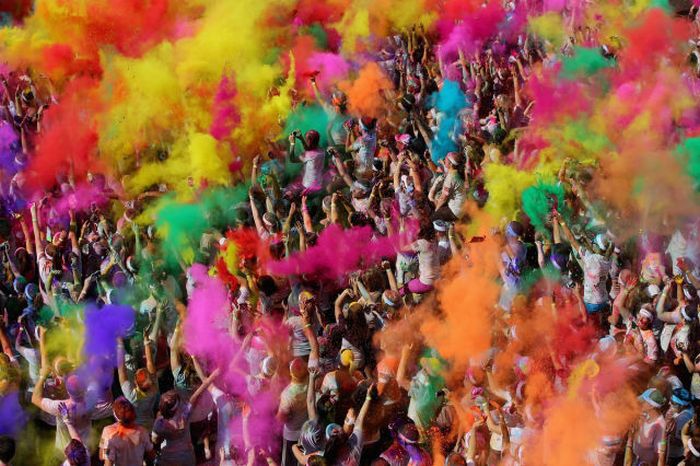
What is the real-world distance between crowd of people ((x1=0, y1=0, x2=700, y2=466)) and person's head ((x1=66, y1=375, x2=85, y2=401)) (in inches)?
0.5

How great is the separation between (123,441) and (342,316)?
64.6 inches

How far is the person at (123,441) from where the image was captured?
3730 millimetres

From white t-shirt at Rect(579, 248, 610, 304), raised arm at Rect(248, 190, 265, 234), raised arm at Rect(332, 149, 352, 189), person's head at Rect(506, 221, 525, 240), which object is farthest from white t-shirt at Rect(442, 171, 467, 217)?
raised arm at Rect(248, 190, 265, 234)

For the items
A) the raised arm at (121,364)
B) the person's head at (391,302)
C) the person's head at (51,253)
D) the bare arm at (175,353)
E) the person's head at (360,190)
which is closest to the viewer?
the raised arm at (121,364)

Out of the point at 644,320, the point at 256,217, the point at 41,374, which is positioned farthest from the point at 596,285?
the point at 41,374

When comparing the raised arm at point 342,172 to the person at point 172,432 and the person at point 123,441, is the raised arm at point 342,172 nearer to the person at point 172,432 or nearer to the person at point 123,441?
the person at point 172,432

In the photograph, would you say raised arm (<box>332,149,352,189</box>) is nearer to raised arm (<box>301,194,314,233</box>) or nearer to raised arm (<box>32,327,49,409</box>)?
raised arm (<box>301,194,314,233</box>)

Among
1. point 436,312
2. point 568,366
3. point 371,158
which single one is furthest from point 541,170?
point 568,366

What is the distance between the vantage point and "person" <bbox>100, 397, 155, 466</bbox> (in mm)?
3730

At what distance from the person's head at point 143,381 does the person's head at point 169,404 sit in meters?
0.36

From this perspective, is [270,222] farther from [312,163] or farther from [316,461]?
[316,461]

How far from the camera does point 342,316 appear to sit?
493cm

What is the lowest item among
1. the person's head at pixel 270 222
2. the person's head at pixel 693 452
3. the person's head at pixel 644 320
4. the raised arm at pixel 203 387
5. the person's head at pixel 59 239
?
the person's head at pixel 693 452

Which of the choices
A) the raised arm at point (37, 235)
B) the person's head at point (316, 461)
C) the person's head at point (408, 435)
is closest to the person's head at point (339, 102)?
the raised arm at point (37, 235)
